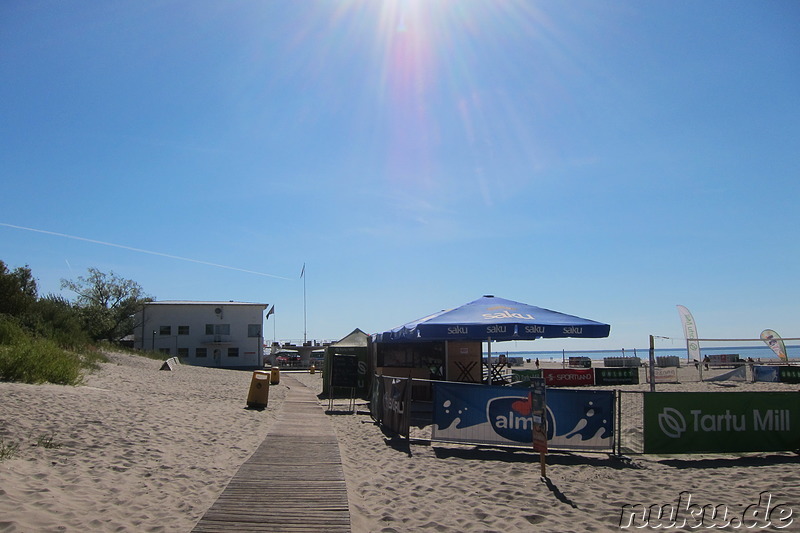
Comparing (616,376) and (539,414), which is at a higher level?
(539,414)

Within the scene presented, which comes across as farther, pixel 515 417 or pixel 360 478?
pixel 515 417

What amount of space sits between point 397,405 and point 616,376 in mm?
19170

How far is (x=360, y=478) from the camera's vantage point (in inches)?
282

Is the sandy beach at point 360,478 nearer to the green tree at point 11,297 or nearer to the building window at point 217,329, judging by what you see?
the green tree at point 11,297

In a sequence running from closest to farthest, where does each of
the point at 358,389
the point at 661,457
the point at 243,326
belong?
the point at 661,457, the point at 358,389, the point at 243,326

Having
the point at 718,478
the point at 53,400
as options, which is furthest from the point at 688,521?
the point at 53,400

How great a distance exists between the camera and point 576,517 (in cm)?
564

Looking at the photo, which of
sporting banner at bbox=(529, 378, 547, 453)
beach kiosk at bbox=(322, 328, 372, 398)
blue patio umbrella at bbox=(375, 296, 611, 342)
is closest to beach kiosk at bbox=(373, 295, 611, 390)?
blue patio umbrella at bbox=(375, 296, 611, 342)

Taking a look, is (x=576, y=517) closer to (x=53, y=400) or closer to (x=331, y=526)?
(x=331, y=526)

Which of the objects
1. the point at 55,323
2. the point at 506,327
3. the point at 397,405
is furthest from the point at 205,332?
the point at 506,327

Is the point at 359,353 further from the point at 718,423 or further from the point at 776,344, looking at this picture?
the point at 776,344

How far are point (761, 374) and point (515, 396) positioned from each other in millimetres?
23373

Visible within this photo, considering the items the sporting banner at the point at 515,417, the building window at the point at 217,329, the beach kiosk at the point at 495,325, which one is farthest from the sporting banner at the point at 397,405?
the building window at the point at 217,329

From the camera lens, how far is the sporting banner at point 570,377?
24.2m
